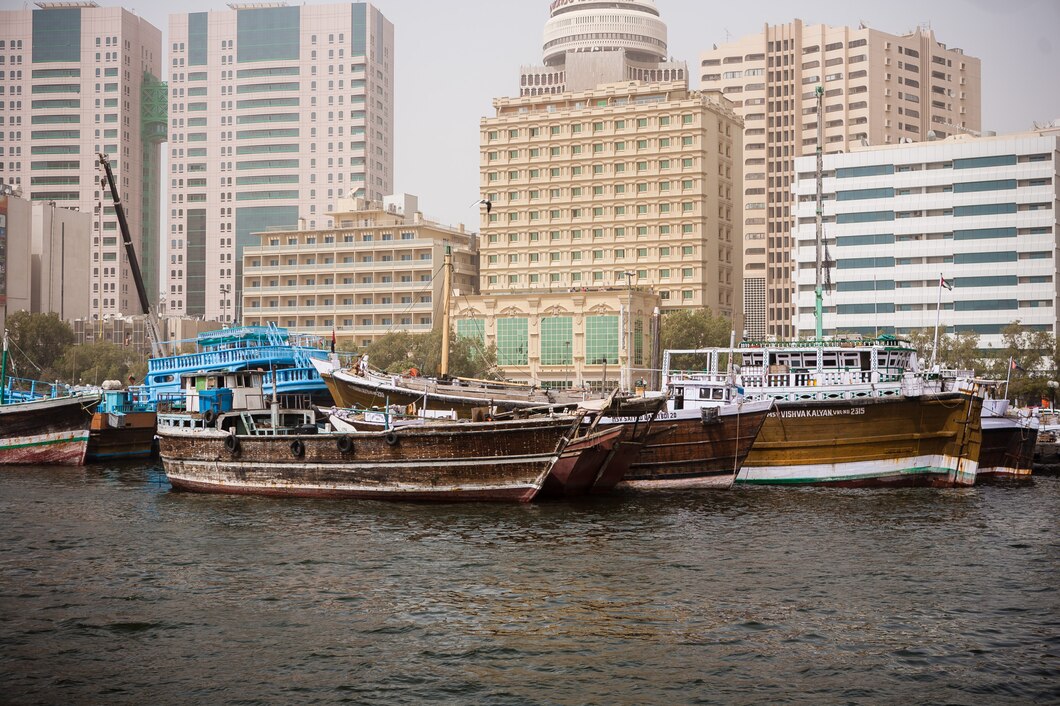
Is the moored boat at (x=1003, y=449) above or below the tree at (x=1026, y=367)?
below

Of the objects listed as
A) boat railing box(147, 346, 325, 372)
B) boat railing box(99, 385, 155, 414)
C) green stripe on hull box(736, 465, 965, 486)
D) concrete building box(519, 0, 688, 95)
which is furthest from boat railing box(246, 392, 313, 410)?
concrete building box(519, 0, 688, 95)

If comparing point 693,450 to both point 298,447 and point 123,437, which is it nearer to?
point 298,447

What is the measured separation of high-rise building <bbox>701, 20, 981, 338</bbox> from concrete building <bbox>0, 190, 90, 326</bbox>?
10094 cm

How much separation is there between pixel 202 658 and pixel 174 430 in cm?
2576

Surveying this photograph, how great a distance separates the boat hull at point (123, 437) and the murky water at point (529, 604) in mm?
22192

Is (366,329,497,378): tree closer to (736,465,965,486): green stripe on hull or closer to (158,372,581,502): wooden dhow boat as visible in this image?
(736,465,965,486): green stripe on hull

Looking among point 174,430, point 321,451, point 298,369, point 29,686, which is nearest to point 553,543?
point 321,451

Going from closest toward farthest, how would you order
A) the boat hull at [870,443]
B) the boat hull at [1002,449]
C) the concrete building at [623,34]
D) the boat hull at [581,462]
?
the boat hull at [581,462], the boat hull at [870,443], the boat hull at [1002,449], the concrete building at [623,34]

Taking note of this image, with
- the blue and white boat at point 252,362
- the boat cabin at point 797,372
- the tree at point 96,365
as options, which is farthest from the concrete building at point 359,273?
the boat cabin at point 797,372

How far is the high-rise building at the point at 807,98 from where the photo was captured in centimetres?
17375

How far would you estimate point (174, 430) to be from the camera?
148 ft

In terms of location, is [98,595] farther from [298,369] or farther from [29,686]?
[298,369]

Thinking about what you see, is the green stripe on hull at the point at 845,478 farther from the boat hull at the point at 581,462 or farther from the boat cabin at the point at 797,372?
the boat hull at the point at 581,462

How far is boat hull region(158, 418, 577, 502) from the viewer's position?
37969mm
